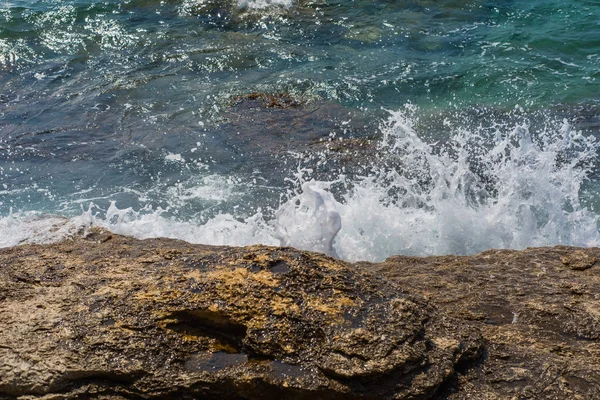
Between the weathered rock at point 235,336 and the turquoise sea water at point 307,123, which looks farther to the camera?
the turquoise sea water at point 307,123

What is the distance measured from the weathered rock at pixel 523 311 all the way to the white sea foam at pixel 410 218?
120 centimetres

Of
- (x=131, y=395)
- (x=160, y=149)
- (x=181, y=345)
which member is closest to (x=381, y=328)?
(x=181, y=345)

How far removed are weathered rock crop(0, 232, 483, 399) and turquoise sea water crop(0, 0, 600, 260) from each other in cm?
191

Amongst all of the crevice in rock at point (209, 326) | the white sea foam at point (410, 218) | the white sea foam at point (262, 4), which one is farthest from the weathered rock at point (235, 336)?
A: the white sea foam at point (262, 4)

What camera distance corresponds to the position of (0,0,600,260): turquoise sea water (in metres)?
5.34

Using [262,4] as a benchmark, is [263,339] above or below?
above

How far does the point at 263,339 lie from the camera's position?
96.3 inches

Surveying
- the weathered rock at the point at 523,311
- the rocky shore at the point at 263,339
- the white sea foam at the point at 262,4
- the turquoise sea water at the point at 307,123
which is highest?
the rocky shore at the point at 263,339

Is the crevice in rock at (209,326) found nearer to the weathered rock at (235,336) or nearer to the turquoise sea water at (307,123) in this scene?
the weathered rock at (235,336)

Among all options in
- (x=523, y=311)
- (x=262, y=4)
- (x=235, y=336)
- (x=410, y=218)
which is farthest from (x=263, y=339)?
(x=262, y=4)

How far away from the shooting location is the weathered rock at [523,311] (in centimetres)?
247

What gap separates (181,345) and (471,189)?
406 centimetres

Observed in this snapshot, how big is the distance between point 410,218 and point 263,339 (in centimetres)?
317

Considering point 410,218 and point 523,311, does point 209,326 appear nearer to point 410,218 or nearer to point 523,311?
point 523,311
